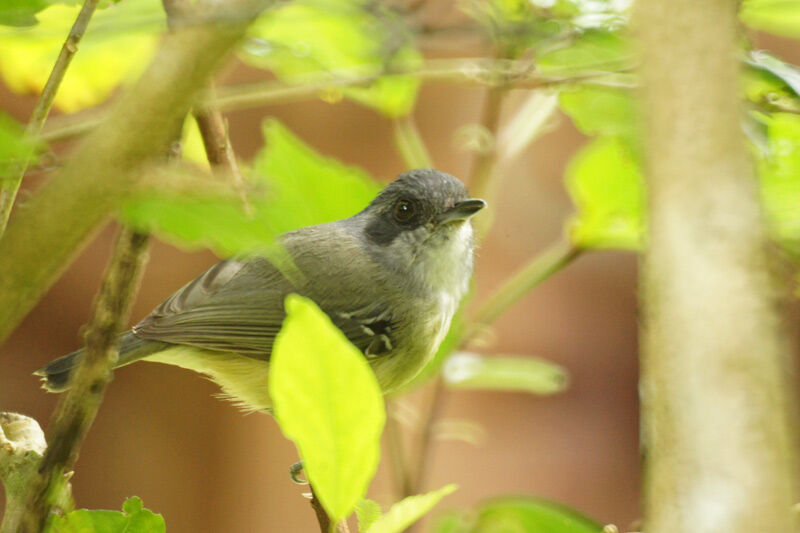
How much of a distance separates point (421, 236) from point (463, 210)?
15cm

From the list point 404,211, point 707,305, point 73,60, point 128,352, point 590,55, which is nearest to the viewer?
point 707,305

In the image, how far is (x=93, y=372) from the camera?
1.54ft

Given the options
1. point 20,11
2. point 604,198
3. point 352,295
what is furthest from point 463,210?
point 20,11

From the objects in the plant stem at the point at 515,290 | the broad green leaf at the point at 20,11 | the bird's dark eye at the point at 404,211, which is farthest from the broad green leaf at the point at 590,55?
the bird's dark eye at the point at 404,211

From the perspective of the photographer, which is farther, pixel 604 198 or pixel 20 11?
pixel 604 198

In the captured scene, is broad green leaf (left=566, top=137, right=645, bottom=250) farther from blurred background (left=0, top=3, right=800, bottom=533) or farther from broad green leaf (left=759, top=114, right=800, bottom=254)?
blurred background (left=0, top=3, right=800, bottom=533)

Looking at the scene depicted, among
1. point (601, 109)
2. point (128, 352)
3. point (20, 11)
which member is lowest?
point (128, 352)

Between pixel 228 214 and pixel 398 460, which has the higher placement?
pixel 228 214

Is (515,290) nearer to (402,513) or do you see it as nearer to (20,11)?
(402,513)

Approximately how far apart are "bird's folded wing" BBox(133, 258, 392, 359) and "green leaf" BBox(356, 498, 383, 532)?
0.68 meters

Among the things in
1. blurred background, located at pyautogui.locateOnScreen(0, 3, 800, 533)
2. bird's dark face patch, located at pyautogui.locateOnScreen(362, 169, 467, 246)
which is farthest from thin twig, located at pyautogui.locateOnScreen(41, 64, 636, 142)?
blurred background, located at pyautogui.locateOnScreen(0, 3, 800, 533)

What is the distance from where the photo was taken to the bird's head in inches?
51.8

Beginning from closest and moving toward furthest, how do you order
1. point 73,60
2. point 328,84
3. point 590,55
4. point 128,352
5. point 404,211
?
1. point 328,84
2. point 590,55
3. point 73,60
4. point 128,352
5. point 404,211

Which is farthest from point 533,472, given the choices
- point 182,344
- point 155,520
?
point 155,520
